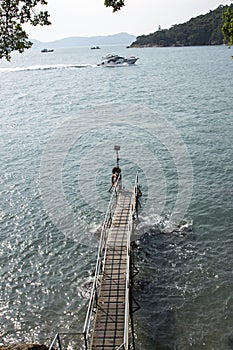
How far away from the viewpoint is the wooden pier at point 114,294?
1481cm

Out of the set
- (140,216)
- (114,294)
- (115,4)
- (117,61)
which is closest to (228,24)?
(115,4)

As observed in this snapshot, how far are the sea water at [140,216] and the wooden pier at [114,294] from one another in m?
2.20

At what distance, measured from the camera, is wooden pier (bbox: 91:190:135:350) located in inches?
583

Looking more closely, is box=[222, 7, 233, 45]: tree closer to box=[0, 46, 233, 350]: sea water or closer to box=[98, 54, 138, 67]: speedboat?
box=[0, 46, 233, 350]: sea water

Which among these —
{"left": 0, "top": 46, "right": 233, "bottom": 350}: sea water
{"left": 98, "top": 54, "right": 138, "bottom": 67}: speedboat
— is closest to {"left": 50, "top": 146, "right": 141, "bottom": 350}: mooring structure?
{"left": 0, "top": 46, "right": 233, "bottom": 350}: sea water

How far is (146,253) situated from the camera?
923 inches

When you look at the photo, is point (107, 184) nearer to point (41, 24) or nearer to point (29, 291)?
point (29, 291)

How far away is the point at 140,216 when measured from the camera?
2792 centimetres

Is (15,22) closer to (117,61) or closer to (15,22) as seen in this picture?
(15,22)

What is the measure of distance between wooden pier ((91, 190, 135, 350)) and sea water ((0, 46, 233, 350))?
2.20m

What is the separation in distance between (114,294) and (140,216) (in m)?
11.3

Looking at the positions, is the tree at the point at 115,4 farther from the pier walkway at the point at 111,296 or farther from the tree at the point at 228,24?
the pier walkway at the point at 111,296

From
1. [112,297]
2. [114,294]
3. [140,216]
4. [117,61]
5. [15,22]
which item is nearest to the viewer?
[15,22]

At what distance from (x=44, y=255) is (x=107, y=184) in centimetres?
1135
